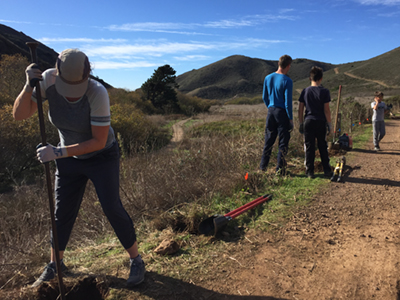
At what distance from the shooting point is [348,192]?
4309mm

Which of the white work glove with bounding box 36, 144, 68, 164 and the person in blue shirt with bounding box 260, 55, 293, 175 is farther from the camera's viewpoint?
the person in blue shirt with bounding box 260, 55, 293, 175

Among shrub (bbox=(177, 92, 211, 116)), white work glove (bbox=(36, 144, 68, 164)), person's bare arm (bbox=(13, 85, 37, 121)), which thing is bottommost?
white work glove (bbox=(36, 144, 68, 164))

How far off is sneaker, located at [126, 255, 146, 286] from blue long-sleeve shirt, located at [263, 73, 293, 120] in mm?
3349

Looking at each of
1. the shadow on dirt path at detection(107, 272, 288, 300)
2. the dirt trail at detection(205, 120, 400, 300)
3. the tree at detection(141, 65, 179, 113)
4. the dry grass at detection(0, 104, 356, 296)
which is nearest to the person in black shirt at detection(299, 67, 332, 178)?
the dry grass at detection(0, 104, 356, 296)

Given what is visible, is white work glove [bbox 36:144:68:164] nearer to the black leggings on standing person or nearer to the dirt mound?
the dirt mound

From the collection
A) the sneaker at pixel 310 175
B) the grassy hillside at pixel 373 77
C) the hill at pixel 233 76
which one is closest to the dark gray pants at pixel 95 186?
the sneaker at pixel 310 175

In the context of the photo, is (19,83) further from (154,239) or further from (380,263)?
(380,263)

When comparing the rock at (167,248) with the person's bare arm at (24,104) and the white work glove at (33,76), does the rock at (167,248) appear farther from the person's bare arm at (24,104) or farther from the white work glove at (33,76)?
the white work glove at (33,76)

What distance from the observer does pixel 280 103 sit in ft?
15.5

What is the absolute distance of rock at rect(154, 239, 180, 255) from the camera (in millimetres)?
2834

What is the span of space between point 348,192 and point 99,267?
3.62m

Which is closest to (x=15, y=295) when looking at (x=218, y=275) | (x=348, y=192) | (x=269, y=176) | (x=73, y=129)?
(x=73, y=129)

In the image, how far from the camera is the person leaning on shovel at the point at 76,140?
1.91 m

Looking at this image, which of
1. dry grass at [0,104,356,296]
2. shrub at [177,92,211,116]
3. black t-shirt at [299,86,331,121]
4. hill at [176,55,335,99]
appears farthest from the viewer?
hill at [176,55,335,99]
